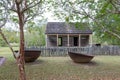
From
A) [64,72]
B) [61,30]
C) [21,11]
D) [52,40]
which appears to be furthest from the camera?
[52,40]

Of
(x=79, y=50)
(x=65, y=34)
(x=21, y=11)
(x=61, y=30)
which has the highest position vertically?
(x=21, y=11)

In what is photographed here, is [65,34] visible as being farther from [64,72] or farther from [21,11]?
[21,11]

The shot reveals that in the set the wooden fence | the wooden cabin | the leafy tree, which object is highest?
the leafy tree

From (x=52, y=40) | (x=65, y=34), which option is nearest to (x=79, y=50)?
(x=65, y=34)

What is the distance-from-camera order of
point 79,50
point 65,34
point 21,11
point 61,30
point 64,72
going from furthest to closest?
1. point 61,30
2. point 65,34
3. point 79,50
4. point 64,72
5. point 21,11

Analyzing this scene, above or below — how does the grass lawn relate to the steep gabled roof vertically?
below

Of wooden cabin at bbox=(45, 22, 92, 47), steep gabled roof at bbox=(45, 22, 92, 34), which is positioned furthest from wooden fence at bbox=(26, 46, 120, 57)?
steep gabled roof at bbox=(45, 22, 92, 34)

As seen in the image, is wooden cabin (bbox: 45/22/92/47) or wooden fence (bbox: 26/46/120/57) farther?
wooden cabin (bbox: 45/22/92/47)

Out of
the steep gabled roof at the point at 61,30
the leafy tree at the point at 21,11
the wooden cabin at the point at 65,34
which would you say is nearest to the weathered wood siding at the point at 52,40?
the wooden cabin at the point at 65,34

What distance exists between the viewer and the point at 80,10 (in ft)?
35.8

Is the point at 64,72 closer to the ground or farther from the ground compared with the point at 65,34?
closer to the ground

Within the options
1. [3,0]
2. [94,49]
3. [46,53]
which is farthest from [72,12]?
[94,49]

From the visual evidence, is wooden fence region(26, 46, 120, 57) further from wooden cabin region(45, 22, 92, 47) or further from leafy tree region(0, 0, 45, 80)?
leafy tree region(0, 0, 45, 80)

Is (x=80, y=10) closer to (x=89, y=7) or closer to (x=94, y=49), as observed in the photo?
(x=89, y=7)
